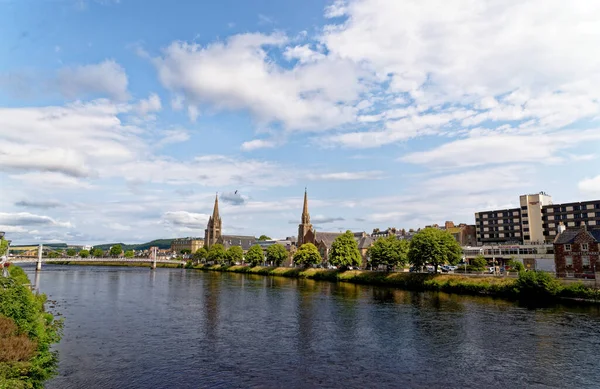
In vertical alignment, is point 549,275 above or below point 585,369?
above

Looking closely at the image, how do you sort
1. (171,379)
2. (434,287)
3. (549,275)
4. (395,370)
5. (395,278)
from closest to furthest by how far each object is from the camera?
(171,379) < (395,370) < (549,275) < (434,287) < (395,278)

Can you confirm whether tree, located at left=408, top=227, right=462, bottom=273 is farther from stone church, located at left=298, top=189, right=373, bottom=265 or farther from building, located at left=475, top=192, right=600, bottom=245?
building, located at left=475, top=192, right=600, bottom=245

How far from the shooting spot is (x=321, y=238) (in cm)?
17300

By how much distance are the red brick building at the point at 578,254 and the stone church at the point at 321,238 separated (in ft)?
254

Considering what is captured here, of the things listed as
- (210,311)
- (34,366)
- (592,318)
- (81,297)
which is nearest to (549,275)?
(592,318)

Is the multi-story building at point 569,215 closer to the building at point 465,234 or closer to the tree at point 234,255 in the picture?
the building at point 465,234

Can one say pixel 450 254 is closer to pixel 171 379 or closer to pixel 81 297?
pixel 171 379

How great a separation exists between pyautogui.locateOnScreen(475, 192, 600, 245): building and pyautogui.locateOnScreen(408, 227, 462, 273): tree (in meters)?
76.7

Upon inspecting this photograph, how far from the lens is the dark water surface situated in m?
29.1

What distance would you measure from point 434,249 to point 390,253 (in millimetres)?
16859

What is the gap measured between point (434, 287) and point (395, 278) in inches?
539

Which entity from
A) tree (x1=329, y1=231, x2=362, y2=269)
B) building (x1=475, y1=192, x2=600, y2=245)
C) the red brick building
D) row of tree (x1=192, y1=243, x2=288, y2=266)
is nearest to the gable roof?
the red brick building

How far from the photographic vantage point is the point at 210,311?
196ft

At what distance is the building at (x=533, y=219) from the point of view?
5507 inches
